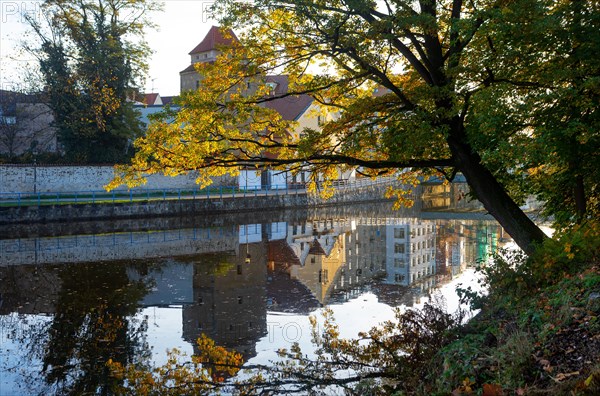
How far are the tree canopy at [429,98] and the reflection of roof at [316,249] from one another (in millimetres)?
10666

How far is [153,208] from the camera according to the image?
35781 mm

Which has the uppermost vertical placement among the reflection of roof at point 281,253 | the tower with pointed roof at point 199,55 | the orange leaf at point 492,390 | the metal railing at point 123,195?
the tower with pointed roof at point 199,55

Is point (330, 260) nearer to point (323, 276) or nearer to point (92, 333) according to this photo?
point (323, 276)


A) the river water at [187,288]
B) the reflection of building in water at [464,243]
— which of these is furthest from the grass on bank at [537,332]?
the reflection of building in water at [464,243]

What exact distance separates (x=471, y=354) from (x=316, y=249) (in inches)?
681

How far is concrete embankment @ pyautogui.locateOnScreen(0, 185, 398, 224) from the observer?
→ 3206 cm

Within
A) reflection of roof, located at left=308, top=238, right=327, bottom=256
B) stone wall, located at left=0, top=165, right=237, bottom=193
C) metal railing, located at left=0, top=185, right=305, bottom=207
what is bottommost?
reflection of roof, located at left=308, top=238, right=327, bottom=256

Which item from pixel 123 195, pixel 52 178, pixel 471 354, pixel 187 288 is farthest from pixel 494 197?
pixel 52 178

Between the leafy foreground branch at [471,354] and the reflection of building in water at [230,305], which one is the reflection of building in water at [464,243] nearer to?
the leafy foreground branch at [471,354]

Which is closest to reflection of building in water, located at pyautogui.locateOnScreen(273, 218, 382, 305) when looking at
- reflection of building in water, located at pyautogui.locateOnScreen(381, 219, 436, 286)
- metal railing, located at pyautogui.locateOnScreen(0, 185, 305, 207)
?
reflection of building in water, located at pyautogui.locateOnScreen(381, 219, 436, 286)

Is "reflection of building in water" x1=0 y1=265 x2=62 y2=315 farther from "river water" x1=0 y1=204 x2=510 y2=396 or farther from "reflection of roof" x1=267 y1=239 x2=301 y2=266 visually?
"reflection of roof" x1=267 y1=239 x2=301 y2=266

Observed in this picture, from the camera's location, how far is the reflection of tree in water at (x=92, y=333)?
8.31m

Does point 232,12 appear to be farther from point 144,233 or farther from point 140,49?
point 140,49

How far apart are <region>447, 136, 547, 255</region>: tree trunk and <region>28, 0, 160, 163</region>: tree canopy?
31483 millimetres
